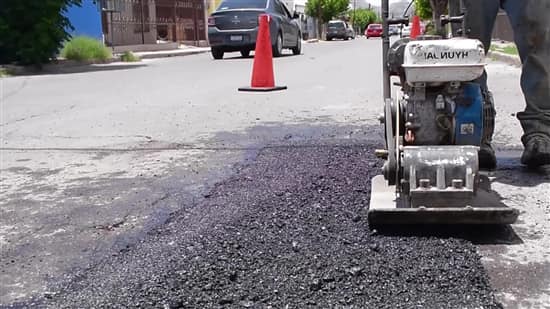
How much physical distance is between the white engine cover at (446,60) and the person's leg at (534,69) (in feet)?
3.37

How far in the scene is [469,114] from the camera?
2.94 m

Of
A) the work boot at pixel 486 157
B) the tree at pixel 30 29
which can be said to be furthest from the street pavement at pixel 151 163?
the tree at pixel 30 29

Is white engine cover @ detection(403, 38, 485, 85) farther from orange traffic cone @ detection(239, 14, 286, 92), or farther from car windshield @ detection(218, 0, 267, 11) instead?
car windshield @ detection(218, 0, 267, 11)

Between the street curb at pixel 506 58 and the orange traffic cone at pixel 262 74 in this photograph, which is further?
the street curb at pixel 506 58

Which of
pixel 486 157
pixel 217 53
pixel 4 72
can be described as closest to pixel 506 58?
pixel 217 53

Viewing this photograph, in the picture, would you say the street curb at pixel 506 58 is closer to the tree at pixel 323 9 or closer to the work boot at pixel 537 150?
the work boot at pixel 537 150

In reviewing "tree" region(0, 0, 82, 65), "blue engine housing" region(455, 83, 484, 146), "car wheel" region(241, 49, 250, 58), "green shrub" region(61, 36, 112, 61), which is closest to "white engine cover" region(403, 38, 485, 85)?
"blue engine housing" region(455, 83, 484, 146)

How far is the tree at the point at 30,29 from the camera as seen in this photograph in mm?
16375

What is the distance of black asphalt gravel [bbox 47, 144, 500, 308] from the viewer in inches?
87.7

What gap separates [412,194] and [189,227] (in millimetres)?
1040

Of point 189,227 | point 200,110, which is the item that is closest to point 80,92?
point 200,110

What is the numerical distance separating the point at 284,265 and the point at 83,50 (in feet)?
59.2

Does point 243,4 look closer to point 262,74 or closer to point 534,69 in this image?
point 262,74

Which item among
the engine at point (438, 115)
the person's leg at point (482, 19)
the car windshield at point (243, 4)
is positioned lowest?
→ the engine at point (438, 115)
